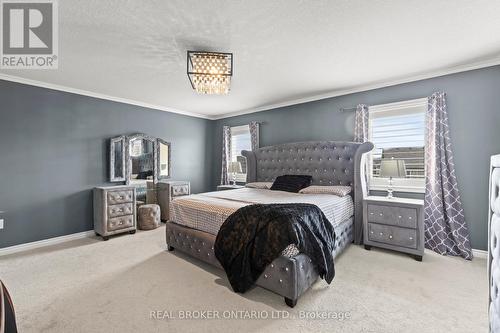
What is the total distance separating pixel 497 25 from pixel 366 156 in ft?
6.82

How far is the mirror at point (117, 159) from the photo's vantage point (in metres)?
4.26

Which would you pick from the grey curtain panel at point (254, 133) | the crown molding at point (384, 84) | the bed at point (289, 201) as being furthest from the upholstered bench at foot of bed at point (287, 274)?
the crown molding at point (384, 84)

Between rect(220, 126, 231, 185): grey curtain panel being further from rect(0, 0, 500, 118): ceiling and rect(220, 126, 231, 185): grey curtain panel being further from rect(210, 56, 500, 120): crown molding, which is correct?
rect(0, 0, 500, 118): ceiling

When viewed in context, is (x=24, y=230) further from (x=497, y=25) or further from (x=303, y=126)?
(x=497, y=25)

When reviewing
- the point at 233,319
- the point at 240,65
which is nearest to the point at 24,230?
the point at 233,319

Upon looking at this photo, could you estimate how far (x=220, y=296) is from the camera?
216cm

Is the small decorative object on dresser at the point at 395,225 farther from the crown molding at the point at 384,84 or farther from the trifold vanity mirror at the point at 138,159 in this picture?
the trifold vanity mirror at the point at 138,159

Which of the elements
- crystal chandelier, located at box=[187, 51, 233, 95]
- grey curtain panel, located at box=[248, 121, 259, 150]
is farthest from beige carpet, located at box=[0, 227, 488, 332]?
grey curtain panel, located at box=[248, 121, 259, 150]

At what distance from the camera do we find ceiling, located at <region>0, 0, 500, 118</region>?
1.90 metres

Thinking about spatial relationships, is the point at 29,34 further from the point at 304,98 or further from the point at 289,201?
the point at 304,98

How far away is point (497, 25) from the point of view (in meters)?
2.14

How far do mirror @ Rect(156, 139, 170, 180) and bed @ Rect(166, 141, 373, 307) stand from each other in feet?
6.09

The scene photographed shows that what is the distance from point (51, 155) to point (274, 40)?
12.9 ft

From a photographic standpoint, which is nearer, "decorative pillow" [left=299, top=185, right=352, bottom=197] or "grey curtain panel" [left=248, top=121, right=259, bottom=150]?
"decorative pillow" [left=299, top=185, right=352, bottom=197]
